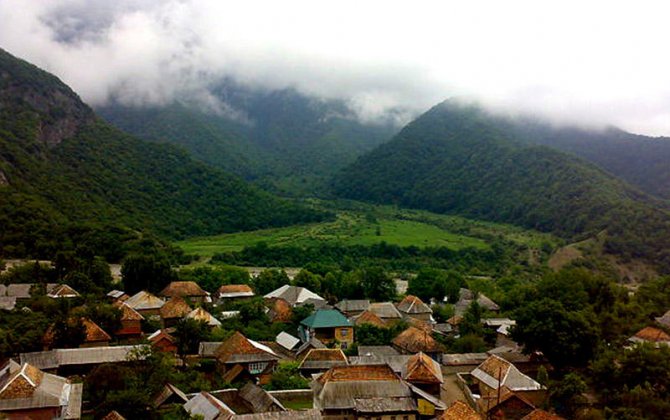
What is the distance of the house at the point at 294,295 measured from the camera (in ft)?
175

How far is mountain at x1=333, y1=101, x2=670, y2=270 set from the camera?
3671 inches

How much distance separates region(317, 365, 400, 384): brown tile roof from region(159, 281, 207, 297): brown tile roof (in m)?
25.5

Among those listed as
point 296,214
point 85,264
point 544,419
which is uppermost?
point 544,419

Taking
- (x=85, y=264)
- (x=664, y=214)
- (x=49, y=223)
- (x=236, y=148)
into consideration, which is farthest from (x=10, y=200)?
(x=236, y=148)

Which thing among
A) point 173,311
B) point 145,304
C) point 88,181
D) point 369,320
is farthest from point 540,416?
point 88,181

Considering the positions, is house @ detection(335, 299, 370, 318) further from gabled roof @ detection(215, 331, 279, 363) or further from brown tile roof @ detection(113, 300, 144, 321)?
gabled roof @ detection(215, 331, 279, 363)

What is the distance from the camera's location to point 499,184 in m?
137

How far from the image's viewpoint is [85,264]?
5525cm

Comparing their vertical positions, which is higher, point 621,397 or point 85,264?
point 621,397

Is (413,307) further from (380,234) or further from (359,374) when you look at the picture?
(380,234)

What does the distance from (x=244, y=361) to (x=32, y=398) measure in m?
11.1

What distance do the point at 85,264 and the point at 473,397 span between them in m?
39.0

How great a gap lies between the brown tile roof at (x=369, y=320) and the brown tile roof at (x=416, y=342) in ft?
16.4

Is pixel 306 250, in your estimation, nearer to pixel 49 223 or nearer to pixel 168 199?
pixel 168 199
